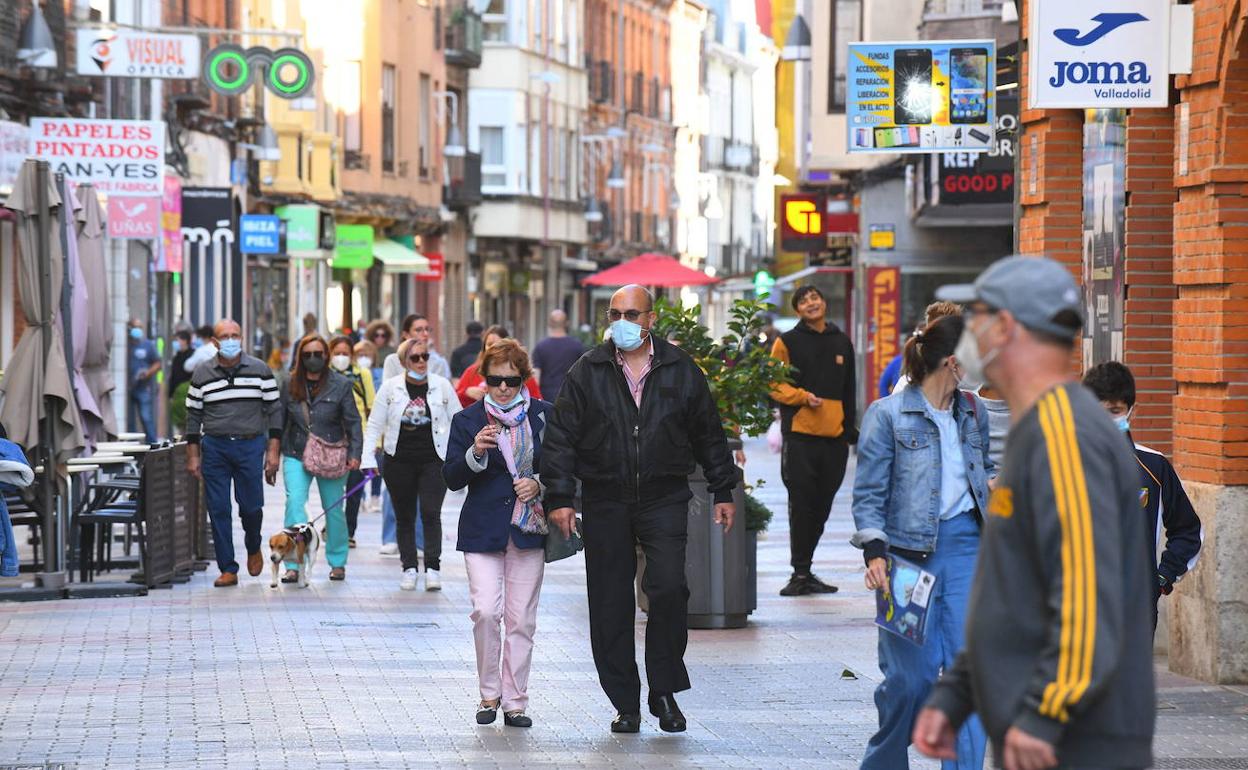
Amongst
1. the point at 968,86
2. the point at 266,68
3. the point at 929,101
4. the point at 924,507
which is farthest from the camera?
the point at 266,68

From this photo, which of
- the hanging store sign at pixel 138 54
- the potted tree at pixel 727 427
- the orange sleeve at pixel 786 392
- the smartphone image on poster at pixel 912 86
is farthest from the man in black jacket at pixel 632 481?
the hanging store sign at pixel 138 54

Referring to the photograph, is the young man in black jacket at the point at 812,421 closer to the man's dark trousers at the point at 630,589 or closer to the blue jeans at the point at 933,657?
the man's dark trousers at the point at 630,589

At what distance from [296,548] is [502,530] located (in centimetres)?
640

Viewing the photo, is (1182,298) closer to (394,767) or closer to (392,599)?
(394,767)

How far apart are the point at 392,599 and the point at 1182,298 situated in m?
6.08

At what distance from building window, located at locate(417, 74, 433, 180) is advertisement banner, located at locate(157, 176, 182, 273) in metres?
22.9

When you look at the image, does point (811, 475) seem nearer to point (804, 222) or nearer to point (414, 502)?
point (414, 502)

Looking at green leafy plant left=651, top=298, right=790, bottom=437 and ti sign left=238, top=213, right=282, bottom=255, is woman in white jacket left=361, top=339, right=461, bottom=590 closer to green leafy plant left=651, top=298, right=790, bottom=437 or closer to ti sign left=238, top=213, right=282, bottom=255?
green leafy plant left=651, top=298, right=790, bottom=437

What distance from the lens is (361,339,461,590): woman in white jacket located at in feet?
56.5

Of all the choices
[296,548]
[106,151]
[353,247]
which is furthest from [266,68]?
[353,247]

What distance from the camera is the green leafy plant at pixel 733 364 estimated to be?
14625 millimetres

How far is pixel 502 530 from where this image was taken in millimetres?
10891

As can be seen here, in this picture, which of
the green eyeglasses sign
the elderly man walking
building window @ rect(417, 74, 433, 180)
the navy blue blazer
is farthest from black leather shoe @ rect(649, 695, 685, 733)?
building window @ rect(417, 74, 433, 180)

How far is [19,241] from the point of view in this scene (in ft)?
52.7
